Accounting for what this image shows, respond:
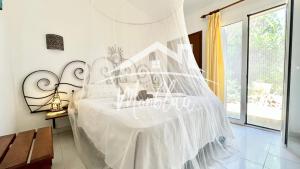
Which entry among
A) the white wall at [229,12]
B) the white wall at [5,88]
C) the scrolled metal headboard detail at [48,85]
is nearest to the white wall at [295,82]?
the white wall at [229,12]

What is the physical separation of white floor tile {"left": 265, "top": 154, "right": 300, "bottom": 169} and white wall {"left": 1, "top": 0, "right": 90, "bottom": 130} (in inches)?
127

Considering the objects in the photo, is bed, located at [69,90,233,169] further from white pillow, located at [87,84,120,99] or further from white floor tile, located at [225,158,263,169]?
white pillow, located at [87,84,120,99]

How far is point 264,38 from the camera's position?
3008 mm

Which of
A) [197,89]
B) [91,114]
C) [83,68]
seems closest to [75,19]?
[83,68]

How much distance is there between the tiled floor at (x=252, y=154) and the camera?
1958mm

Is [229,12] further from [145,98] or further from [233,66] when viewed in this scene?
[145,98]

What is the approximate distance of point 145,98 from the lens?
2361 mm

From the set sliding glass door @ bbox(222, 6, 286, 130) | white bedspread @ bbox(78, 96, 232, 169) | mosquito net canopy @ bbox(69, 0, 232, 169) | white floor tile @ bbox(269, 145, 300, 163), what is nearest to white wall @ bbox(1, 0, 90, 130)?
mosquito net canopy @ bbox(69, 0, 232, 169)

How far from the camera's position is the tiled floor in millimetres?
1958

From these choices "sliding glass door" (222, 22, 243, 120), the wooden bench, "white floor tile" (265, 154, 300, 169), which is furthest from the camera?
"sliding glass door" (222, 22, 243, 120)

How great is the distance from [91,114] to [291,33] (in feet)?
9.63

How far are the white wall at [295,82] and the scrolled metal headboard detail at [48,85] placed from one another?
3462 mm

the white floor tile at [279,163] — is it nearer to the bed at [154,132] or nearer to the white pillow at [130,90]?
the bed at [154,132]

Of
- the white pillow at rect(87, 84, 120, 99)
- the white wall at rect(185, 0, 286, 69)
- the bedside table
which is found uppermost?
the white wall at rect(185, 0, 286, 69)
